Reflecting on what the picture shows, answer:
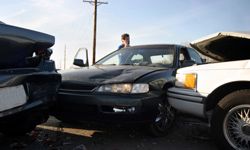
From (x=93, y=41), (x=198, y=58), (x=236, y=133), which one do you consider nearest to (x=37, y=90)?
(x=236, y=133)

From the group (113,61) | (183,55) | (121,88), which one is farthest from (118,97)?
(183,55)

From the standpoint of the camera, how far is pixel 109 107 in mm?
4062

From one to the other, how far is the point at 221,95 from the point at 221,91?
0.06 metres

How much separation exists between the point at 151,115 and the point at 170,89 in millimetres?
575

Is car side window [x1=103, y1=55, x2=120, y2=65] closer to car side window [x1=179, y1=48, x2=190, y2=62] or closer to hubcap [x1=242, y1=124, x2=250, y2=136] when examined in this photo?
car side window [x1=179, y1=48, x2=190, y2=62]

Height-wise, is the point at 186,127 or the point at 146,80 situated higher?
the point at 146,80

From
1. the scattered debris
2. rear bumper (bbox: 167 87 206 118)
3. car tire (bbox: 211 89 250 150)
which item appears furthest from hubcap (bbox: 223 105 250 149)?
the scattered debris

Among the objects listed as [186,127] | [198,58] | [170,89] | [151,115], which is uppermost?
[198,58]

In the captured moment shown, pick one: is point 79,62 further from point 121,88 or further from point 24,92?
point 24,92

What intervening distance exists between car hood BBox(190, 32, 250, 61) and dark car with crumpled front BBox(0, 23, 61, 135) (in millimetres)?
2188

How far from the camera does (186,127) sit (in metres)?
5.39

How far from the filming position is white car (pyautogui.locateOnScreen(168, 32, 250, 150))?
3539 millimetres

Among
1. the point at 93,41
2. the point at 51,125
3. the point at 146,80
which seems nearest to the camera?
the point at 146,80

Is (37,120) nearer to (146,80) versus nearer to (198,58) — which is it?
(146,80)
